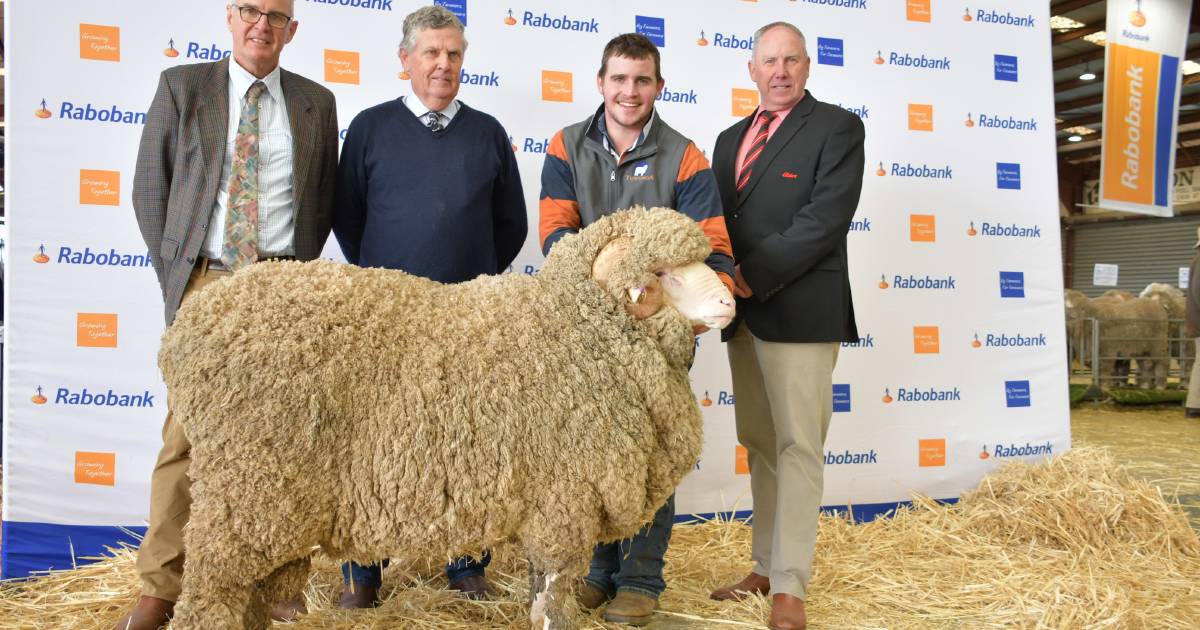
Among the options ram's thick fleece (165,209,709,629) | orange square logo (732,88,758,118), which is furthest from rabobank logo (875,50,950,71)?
ram's thick fleece (165,209,709,629)

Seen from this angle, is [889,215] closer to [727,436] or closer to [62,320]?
[727,436]

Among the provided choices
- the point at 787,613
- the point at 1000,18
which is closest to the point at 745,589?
the point at 787,613

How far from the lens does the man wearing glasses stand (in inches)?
114

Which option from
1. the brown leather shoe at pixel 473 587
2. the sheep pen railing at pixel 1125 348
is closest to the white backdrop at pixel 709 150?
the brown leather shoe at pixel 473 587

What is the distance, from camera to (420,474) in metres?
2.27

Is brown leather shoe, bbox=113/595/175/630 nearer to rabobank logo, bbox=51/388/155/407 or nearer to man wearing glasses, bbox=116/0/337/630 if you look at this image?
man wearing glasses, bbox=116/0/337/630

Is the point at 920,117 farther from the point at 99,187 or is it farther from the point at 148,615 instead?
the point at 148,615

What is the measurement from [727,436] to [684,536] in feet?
2.42

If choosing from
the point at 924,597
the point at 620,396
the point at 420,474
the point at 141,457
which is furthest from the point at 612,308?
the point at 141,457

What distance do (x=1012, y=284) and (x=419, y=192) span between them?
4.44 m

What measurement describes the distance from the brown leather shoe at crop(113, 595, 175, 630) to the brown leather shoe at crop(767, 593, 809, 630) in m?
2.40

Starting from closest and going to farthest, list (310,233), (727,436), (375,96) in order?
(310,233), (375,96), (727,436)

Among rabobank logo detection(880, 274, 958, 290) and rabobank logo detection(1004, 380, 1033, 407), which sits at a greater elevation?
rabobank logo detection(880, 274, 958, 290)

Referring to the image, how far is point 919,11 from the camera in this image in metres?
5.43
